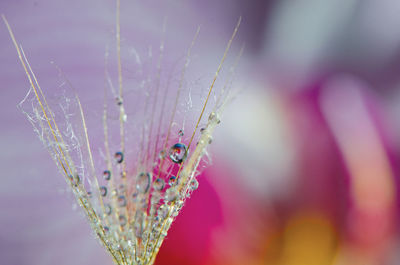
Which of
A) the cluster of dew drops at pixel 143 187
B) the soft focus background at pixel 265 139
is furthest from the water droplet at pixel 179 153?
the soft focus background at pixel 265 139

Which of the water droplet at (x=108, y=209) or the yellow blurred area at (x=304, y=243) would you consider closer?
the water droplet at (x=108, y=209)

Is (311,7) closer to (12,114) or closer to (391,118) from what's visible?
(391,118)

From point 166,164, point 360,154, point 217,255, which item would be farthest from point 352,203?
point 166,164

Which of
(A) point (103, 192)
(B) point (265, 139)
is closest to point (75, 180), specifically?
(A) point (103, 192)

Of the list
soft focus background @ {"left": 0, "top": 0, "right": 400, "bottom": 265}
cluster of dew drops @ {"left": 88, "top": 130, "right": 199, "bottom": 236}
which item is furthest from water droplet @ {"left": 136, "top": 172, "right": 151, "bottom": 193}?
soft focus background @ {"left": 0, "top": 0, "right": 400, "bottom": 265}

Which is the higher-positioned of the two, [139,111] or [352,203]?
[139,111]

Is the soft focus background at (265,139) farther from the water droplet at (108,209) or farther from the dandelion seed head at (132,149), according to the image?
the water droplet at (108,209)
